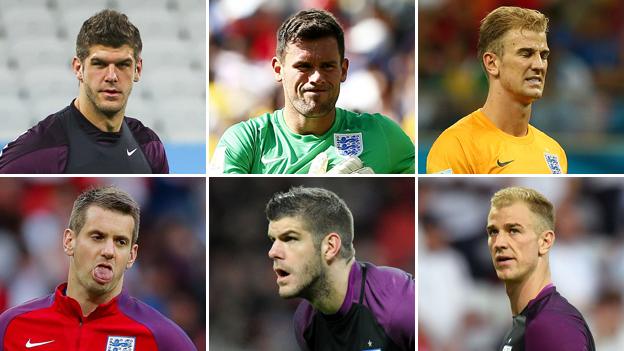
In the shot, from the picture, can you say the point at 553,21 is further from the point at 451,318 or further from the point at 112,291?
the point at 112,291

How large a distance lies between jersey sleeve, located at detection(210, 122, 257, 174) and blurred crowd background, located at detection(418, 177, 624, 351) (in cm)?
75

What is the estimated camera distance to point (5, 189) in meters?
4.07

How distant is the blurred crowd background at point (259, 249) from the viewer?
3914 mm

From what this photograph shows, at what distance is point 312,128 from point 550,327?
123 cm

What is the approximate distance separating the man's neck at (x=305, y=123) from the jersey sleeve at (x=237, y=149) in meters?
0.15

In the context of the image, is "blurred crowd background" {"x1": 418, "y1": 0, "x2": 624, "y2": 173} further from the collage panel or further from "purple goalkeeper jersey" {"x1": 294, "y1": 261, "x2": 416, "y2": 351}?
the collage panel

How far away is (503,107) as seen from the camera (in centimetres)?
371

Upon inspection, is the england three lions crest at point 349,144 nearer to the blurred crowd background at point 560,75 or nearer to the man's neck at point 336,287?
the blurred crowd background at point 560,75

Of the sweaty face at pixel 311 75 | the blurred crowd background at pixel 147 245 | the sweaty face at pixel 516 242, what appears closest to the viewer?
the sweaty face at pixel 311 75

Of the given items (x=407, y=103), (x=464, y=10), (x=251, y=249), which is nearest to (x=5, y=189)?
(x=251, y=249)

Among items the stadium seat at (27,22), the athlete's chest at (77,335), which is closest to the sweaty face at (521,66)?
the athlete's chest at (77,335)

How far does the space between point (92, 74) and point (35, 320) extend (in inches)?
40.5

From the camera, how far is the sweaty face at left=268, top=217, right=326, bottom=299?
3.79m

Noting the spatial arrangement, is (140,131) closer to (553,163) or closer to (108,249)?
(108,249)
